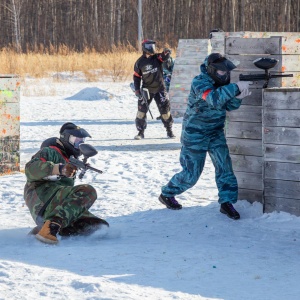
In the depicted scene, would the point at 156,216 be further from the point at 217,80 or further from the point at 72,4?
the point at 72,4

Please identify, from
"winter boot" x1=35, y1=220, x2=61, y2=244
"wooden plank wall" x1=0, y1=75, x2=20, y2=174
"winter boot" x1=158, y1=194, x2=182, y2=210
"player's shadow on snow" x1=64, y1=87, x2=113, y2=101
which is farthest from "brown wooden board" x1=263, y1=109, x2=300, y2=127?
Answer: "player's shadow on snow" x1=64, y1=87, x2=113, y2=101

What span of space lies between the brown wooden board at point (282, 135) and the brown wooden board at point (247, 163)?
0.35 meters

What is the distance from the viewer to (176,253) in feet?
17.3

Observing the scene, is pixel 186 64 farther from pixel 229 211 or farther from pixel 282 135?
pixel 282 135

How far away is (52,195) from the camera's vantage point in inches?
221

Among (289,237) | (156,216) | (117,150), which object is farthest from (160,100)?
(289,237)

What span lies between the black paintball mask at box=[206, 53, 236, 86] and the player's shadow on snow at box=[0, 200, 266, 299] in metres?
1.16

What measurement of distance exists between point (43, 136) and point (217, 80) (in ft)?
21.6

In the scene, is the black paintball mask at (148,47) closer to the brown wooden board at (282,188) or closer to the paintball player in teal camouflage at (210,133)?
the paintball player in teal camouflage at (210,133)

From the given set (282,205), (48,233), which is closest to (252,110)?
(282,205)

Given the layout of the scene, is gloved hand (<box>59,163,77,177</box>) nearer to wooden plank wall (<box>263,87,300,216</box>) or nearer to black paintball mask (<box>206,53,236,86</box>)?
black paintball mask (<box>206,53,236,86</box>)

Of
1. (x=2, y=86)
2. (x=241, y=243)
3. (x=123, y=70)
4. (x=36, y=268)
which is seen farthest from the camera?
(x=123, y=70)

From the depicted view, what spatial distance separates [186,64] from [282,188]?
29.2 feet

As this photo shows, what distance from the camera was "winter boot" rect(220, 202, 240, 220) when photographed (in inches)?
248
